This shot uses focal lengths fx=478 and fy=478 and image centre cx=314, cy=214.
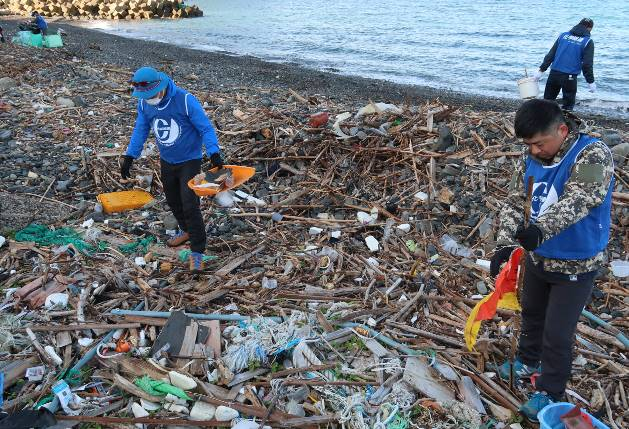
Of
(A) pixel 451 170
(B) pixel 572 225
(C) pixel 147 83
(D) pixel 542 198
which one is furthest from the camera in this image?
(A) pixel 451 170

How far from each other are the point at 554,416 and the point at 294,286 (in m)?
2.77

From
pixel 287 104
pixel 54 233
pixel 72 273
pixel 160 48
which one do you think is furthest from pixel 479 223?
pixel 160 48

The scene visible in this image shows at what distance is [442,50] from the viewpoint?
28.7 metres

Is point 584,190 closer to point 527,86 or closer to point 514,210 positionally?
point 514,210

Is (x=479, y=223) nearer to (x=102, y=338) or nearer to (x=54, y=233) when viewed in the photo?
(x=102, y=338)

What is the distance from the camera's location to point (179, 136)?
213 inches

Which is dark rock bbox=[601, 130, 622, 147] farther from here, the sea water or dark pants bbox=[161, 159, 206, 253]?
the sea water

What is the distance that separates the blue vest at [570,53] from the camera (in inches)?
427

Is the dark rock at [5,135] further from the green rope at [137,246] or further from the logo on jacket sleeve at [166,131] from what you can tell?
the logo on jacket sleeve at [166,131]

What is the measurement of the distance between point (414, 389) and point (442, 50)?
1109 inches

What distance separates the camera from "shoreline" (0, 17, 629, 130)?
16.9m

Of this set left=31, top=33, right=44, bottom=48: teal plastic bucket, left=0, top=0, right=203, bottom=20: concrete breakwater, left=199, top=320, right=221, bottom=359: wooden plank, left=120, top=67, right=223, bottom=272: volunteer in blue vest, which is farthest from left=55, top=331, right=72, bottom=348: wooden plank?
left=0, top=0, right=203, bottom=20: concrete breakwater

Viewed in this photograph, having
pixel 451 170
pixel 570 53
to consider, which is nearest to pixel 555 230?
pixel 451 170

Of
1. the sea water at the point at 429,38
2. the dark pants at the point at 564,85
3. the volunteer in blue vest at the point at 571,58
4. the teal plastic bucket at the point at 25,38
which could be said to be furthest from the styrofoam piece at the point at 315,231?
the teal plastic bucket at the point at 25,38
